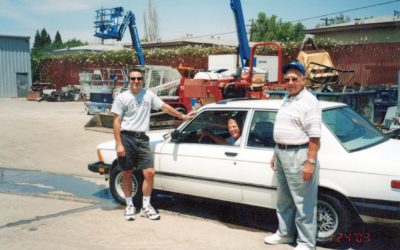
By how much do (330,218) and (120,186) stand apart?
297 cm

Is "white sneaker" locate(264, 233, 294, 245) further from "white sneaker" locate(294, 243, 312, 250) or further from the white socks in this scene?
the white socks

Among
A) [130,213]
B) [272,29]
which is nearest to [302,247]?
[130,213]

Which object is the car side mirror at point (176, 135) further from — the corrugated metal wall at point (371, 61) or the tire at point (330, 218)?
the corrugated metal wall at point (371, 61)

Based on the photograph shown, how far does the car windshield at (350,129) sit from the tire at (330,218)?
0.58 m

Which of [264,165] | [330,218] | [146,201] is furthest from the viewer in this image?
[146,201]

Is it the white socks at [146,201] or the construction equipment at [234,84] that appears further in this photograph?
the construction equipment at [234,84]

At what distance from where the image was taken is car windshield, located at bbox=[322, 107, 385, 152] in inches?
183

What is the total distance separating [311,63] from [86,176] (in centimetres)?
610

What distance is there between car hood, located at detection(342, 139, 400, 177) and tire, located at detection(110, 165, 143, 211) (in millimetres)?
2867

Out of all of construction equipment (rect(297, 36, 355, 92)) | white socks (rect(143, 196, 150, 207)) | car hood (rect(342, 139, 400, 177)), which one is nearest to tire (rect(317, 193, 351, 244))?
car hood (rect(342, 139, 400, 177))

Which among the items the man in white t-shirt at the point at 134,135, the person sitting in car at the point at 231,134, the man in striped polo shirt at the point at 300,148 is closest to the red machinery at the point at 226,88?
the person sitting in car at the point at 231,134

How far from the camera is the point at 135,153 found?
548cm

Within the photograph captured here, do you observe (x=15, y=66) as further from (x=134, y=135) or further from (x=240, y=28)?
(x=134, y=135)

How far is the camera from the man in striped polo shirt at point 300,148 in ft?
13.3
